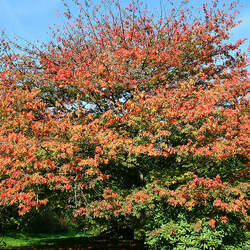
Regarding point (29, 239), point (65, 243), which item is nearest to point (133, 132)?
point (65, 243)

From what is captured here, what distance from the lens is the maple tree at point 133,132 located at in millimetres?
7703

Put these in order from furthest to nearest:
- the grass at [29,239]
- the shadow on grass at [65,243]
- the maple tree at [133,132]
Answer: the grass at [29,239] → the shadow on grass at [65,243] → the maple tree at [133,132]

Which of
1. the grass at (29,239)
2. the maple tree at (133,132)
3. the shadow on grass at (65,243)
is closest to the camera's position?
the maple tree at (133,132)

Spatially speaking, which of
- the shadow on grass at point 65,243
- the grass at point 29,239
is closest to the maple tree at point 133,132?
the shadow on grass at point 65,243

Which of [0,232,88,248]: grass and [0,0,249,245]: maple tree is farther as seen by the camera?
[0,232,88,248]: grass

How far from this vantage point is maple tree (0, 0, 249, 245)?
7.70 meters

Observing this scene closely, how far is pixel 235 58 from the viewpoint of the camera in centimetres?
1301

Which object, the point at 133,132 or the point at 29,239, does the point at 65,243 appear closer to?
the point at 29,239

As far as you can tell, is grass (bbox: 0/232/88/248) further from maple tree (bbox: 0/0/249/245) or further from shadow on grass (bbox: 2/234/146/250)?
maple tree (bbox: 0/0/249/245)

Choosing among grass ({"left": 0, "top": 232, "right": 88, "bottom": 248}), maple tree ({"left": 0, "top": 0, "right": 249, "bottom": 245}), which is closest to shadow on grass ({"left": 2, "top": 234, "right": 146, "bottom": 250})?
grass ({"left": 0, "top": 232, "right": 88, "bottom": 248})

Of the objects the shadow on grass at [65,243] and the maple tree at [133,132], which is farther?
the shadow on grass at [65,243]

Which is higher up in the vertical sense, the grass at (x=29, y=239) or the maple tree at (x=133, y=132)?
the maple tree at (x=133, y=132)

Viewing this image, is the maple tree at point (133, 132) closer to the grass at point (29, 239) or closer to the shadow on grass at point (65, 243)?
the shadow on grass at point (65, 243)

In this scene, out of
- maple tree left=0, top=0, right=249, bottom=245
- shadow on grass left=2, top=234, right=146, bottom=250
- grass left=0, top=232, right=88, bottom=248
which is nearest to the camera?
maple tree left=0, top=0, right=249, bottom=245
